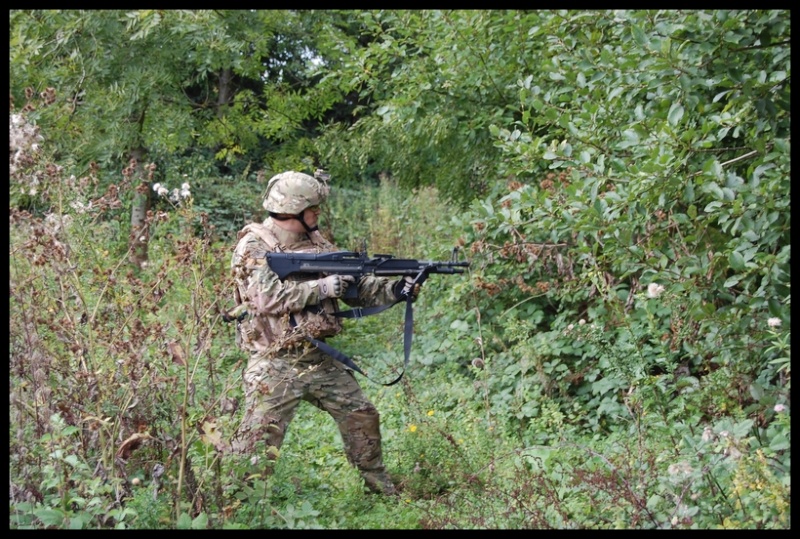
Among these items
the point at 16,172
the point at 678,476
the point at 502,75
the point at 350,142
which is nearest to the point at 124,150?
the point at 350,142

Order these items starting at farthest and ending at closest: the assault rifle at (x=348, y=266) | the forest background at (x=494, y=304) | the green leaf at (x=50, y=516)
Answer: the assault rifle at (x=348, y=266) < the forest background at (x=494, y=304) < the green leaf at (x=50, y=516)

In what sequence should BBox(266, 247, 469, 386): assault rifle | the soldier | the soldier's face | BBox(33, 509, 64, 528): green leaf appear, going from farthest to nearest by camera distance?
the soldier's face → BBox(266, 247, 469, 386): assault rifle → the soldier → BBox(33, 509, 64, 528): green leaf

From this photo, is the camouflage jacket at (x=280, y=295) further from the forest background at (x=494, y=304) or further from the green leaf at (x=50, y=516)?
the green leaf at (x=50, y=516)

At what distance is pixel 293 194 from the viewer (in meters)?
5.05

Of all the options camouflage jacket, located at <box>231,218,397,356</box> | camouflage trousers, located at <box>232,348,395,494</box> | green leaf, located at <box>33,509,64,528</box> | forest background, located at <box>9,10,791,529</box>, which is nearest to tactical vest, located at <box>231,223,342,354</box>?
camouflage jacket, located at <box>231,218,397,356</box>

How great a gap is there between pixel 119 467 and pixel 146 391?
45cm

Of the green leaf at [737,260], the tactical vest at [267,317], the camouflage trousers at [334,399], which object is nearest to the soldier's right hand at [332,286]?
the tactical vest at [267,317]

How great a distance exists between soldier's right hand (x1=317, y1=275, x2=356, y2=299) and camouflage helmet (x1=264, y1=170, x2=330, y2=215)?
50 cm

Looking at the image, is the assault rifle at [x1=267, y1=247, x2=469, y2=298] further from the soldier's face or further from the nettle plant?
the nettle plant

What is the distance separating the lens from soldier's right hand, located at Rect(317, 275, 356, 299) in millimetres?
4840

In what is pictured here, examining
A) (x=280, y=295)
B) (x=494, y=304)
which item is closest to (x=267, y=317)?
(x=280, y=295)

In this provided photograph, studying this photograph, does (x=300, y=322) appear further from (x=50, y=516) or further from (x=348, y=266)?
(x=50, y=516)

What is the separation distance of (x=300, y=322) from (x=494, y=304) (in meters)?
3.25

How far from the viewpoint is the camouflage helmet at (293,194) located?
5.05m
